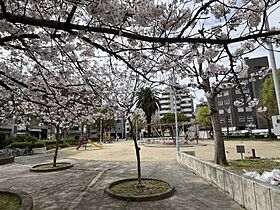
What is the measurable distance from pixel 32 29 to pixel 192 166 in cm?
727

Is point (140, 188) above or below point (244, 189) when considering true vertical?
below

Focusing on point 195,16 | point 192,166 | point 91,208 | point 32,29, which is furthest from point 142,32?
point 192,166

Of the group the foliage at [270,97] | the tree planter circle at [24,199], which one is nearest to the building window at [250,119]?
the foliage at [270,97]

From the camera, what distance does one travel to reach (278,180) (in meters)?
3.81

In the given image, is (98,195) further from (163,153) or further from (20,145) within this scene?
(20,145)

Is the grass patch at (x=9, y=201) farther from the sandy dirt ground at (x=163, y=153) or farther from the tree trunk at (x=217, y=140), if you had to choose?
the sandy dirt ground at (x=163, y=153)

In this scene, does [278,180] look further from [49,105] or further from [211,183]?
[49,105]

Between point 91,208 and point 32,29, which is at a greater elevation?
point 32,29

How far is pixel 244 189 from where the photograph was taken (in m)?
4.25

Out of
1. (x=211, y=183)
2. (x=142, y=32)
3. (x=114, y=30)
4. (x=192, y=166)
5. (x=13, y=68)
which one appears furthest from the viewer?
(x=192, y=166)

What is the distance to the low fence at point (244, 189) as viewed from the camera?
3349 mm

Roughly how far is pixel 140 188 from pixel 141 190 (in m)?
0.16

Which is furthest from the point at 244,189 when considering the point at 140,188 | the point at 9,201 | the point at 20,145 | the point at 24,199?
the point at 20,145

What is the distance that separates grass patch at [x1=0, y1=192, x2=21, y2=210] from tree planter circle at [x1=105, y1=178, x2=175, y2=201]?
1.99 m
